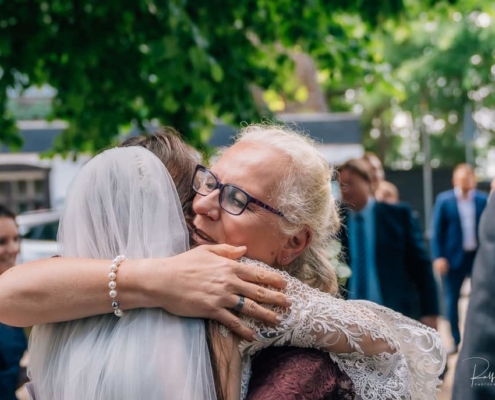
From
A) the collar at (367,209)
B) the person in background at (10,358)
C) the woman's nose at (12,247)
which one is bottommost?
the person in background at (10,358)

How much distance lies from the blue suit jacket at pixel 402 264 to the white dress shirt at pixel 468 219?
2.94m

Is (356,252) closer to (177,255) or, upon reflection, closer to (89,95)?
(89,95)

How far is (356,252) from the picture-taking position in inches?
203

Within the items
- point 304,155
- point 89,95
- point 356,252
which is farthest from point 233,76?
point 304,155

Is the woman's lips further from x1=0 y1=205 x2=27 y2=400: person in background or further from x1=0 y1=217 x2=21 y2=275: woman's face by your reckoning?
x1=0 y1=217 x2=21 y2=275: woman's face

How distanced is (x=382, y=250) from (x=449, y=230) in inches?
133

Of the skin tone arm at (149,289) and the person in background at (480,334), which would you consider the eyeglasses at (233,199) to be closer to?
the skin tone arm at (149,289)

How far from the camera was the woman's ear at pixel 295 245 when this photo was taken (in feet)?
6.08

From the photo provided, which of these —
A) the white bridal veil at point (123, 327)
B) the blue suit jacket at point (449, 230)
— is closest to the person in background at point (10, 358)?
the white bridal veil at point (123, 327)

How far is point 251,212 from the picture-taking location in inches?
70.1

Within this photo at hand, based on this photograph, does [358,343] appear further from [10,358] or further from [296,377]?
[10,358]

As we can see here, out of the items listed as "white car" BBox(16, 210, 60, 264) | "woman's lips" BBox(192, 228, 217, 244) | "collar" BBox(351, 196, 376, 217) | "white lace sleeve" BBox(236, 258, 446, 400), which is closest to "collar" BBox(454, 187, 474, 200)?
"collar" BBox(351, 196, 376, 217)

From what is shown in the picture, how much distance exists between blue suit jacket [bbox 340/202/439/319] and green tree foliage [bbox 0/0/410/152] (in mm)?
1414

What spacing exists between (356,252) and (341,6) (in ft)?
7.52
